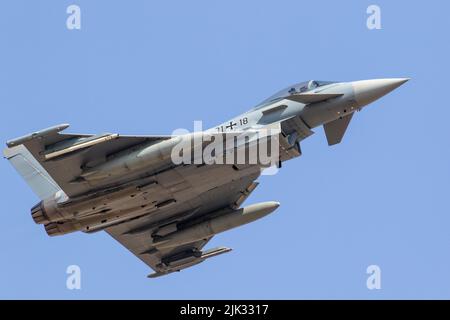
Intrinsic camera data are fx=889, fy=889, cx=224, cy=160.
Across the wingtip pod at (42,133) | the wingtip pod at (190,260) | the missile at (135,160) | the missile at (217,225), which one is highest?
the wingtip pod at (42,133)

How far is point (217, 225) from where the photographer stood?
32500 millimetres

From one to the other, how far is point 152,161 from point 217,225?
537 cm

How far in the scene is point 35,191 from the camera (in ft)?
102

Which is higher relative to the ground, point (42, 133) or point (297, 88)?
point (297, 88)

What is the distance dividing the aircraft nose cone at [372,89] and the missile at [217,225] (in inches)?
206

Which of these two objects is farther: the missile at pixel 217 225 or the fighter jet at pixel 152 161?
the missile at pixel 217 225

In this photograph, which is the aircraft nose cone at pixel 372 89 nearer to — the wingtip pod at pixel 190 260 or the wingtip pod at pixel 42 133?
the wingtip pod at pixel 42 133

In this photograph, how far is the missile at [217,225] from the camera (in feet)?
104

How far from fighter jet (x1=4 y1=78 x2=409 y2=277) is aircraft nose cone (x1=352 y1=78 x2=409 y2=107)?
32 mm

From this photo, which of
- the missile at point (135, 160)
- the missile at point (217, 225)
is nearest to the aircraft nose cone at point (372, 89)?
the missile at point (217, 225)

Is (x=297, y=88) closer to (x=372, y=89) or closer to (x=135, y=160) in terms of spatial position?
(x=372, y=89)

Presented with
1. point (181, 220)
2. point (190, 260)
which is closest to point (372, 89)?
point (181, 220)

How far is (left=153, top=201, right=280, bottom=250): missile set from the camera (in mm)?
31641

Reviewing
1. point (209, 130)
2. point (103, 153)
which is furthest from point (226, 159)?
point (103, 153)
